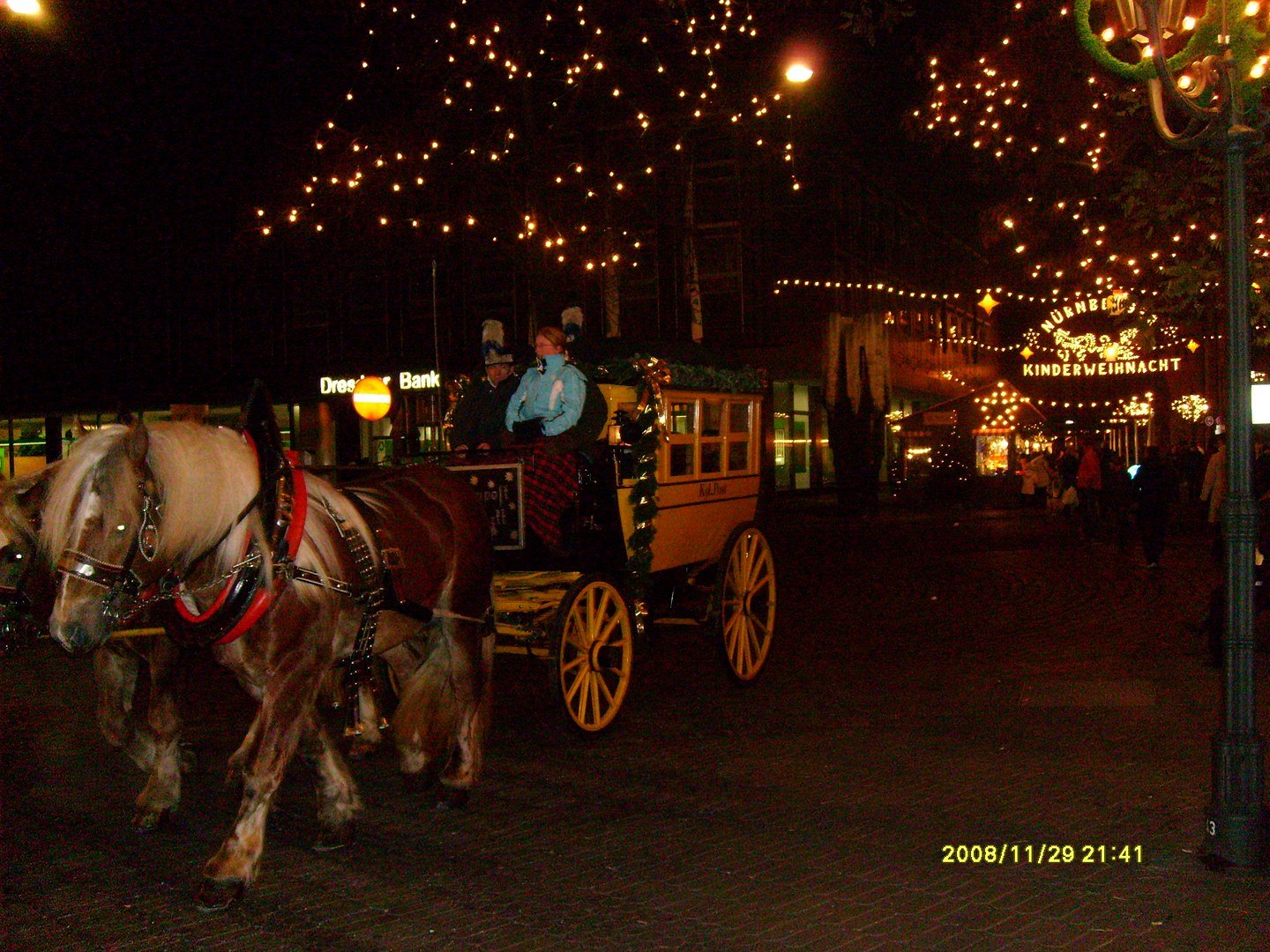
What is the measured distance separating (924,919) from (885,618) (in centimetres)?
879

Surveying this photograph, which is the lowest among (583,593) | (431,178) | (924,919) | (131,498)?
(924,919)

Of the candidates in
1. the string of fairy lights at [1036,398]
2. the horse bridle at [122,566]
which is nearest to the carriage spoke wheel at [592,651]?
the horse bridle at [122,566]

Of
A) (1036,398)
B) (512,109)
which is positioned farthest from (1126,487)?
(512,109)

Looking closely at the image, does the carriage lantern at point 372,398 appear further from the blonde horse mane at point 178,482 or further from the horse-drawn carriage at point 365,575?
the blonde horse mane at point 178,482

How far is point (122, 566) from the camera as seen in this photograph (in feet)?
14.9

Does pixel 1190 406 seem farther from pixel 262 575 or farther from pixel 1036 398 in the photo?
pixel 262 575

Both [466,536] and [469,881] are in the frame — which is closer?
[469,881]

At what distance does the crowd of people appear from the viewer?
56.9 feet

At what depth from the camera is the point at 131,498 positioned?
4.57 m

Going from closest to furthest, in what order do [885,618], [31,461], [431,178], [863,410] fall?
[885,618] < [431,178] < [863,410] < [31,461]

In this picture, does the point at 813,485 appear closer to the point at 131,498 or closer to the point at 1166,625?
the point at 1166,625

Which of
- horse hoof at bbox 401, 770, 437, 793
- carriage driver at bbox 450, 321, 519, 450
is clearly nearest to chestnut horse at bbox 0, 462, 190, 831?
horse hoof at bbox 401, 770, 437, 793

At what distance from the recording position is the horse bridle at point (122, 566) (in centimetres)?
442

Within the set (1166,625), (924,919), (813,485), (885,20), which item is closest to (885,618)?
(1166,625)
